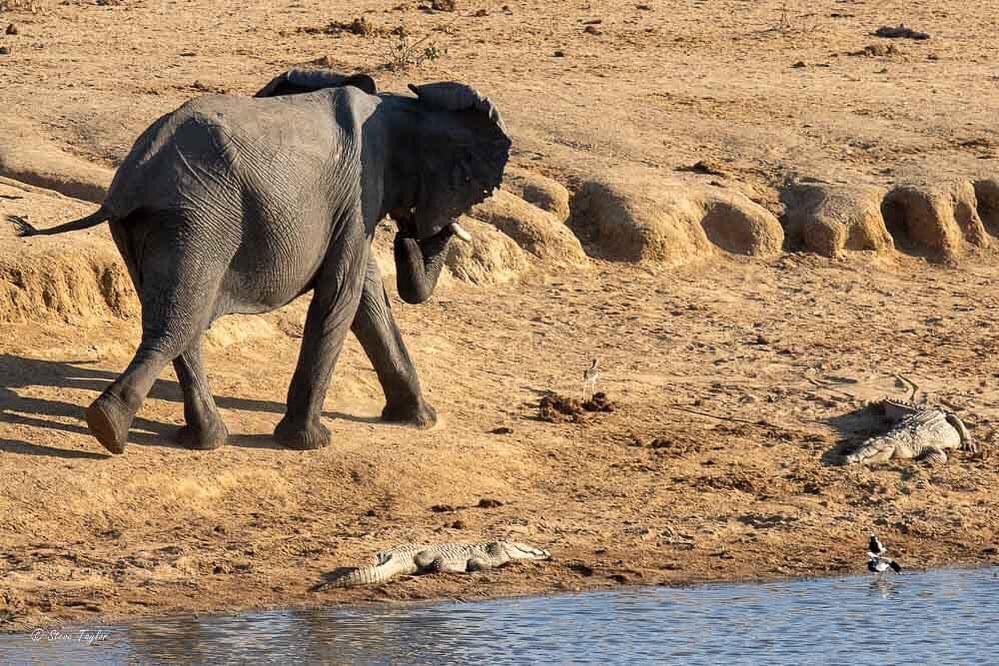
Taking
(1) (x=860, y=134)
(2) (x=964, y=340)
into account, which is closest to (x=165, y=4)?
(1) (x=860, y=134)

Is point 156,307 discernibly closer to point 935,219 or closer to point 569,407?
point 569,407

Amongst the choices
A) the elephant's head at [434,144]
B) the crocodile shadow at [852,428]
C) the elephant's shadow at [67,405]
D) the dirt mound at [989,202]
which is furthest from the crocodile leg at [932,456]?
the dirt mound at [989,202]

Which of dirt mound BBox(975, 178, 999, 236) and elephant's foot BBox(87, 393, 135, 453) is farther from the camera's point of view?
dirt mound BBox(975, 178, 999, 236)

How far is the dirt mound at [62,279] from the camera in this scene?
1116 centimetres

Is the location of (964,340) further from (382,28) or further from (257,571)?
(382,28)

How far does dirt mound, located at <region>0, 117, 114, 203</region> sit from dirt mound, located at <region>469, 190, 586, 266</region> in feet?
9.33

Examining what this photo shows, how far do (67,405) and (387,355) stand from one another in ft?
5.91

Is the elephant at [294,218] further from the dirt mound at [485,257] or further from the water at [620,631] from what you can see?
the dirt mound at [485,257]

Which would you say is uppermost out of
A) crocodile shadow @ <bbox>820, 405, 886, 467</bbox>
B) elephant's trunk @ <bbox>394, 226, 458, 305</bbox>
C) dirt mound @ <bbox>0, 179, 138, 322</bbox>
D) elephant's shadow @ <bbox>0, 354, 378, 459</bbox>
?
elephant's trunk @ <bbox>394, 226, 458, 305</bbox>

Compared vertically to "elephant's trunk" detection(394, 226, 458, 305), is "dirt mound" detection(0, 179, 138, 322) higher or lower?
lower

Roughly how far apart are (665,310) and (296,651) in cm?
679

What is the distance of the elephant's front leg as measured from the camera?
33.8 ft

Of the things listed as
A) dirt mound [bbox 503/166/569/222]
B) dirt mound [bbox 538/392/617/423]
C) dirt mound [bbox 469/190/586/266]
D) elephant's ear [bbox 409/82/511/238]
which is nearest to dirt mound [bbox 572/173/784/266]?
dirt mound [bbox 503/166/569/222]

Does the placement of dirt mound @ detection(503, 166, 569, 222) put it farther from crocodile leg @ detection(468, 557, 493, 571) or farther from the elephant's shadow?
crocodile leg @ detection(468, 557, 493, 571)
